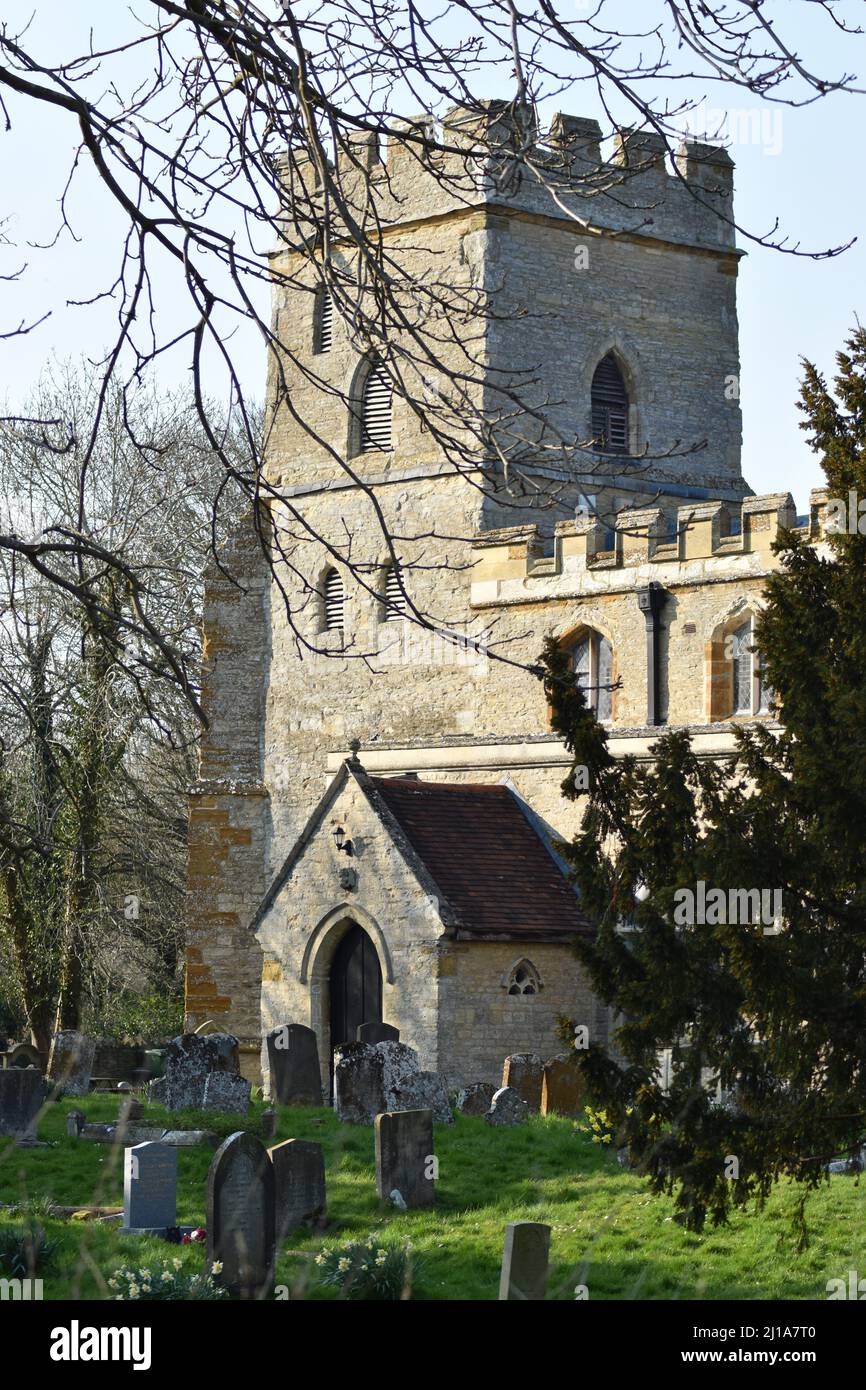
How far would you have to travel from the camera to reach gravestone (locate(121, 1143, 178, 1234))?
13.5m

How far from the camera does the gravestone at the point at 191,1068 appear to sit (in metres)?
18.7

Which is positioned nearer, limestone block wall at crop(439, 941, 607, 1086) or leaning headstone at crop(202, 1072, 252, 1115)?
leaning headstone at crop(202, 1072, 252, 1115)

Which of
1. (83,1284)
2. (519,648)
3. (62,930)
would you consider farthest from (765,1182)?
(62,930)

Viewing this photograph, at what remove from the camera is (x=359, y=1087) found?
17781mm

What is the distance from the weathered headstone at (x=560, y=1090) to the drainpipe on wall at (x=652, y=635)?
5.07 metres

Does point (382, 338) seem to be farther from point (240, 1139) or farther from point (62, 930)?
point (62, 930)

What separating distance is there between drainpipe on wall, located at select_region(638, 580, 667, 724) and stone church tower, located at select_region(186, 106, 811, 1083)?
0.09 ft

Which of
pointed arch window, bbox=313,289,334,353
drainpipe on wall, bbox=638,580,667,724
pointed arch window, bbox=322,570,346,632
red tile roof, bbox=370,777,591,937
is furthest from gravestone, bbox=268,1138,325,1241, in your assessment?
pointed arch window, bbox=313,289,334,353

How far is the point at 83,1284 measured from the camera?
1127 centimetres

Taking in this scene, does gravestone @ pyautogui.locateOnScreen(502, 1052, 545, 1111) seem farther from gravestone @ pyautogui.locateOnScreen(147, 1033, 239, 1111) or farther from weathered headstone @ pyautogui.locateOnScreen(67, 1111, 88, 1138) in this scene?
weathered headstone @ pyautogui.locateOnScreen(67, 1111, 88, 1138)

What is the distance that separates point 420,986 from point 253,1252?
9.07 meters

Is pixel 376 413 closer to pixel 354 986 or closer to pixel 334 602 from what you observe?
pixel 334 602

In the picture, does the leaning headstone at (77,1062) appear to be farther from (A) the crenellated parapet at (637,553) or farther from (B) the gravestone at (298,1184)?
(B) the gravestone at (298,1184)

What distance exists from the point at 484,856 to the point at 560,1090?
152 inches
